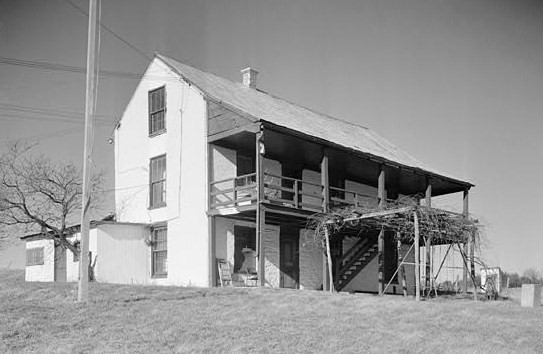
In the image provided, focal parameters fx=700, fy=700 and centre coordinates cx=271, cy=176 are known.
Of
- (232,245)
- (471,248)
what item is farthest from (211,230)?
(471,248)

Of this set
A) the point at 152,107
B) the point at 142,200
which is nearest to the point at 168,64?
the point at 152,107

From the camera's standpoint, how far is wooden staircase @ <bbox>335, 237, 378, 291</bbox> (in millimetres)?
27234

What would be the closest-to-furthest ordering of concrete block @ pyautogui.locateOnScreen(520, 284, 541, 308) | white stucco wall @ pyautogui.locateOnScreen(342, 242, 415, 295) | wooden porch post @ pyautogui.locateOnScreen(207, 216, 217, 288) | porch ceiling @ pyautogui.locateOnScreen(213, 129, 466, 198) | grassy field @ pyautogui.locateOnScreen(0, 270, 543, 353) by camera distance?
1. grassy field @ pyautogui.locateOnScreen(0, 270, 543, 353)
2. concrete block @ pyautogui.locateOnScreen(520, 284, 541, 308)
3. wooden porch post @ pyautogui.locateOnScreen(207, 216, 217, 288)
4. porch ceiling @ pyautogui.locateOnScreen(213, 129, 466, 198)
5. white stucco wall @ pyautogui.locateOnScreen(342, 242, 415, 295)

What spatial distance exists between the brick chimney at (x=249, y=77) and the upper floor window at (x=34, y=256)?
36.3 ft

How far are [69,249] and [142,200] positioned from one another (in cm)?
309

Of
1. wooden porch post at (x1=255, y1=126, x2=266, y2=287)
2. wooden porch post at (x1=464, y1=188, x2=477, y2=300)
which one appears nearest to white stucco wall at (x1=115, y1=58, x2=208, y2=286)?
wooden porch post at (x1=255, y1=126, x2=266, y2=287)

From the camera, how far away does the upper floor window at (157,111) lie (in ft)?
84.4

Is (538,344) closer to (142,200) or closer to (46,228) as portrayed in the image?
(142,200)

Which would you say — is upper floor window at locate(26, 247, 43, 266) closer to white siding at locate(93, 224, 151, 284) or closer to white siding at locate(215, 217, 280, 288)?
white siding at locate(93, 224, 151, 284)

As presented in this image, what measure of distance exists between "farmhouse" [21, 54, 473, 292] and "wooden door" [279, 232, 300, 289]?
40 millimetres

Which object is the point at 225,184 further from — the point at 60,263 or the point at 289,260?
the point at 60,263

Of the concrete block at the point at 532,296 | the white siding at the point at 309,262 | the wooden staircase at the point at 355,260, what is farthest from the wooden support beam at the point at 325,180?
the concrete block at the point at 532,296

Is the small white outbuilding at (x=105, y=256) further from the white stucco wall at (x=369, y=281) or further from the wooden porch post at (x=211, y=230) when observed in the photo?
the white stucco wall at (x=369, y=281)

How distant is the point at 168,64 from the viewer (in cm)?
2545
